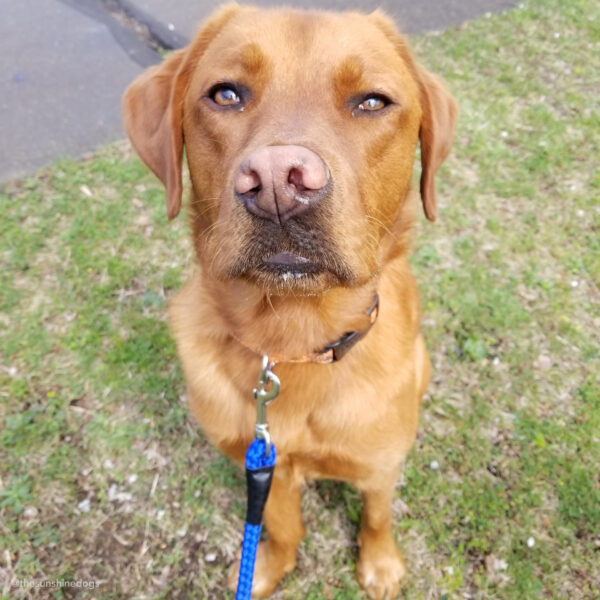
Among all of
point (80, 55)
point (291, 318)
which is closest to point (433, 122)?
point (291, 318)

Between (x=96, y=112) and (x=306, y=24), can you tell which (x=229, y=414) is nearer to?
(x=306, y=24)

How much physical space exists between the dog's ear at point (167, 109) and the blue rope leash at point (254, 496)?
1.04 m

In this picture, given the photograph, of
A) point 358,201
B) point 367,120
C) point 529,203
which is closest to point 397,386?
point 358,201

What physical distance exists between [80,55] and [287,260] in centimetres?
496

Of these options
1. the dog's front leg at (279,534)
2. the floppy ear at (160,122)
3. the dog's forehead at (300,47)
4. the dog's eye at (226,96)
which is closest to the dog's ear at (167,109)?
the floppy ear at (160,122)

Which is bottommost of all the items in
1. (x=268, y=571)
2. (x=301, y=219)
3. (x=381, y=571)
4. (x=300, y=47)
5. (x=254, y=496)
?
(x=268, y=571)

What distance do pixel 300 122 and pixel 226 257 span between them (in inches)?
19.0

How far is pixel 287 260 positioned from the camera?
1.54 m

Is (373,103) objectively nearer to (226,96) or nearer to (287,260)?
(226,96)

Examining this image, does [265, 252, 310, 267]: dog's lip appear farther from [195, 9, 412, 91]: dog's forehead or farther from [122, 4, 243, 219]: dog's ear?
[122, 4, 243, 219]: dog's ear

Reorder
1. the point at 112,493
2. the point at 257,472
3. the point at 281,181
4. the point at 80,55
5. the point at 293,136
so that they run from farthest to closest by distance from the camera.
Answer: the point at 80,55 → the point at 112,493 → the point at 257,472 → the point at 293,136 → the point at 281,181

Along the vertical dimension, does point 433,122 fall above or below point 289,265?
above

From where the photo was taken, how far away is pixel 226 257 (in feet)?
5.16

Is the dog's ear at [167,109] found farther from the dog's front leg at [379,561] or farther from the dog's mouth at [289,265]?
the dog's front leg at [379,561]
